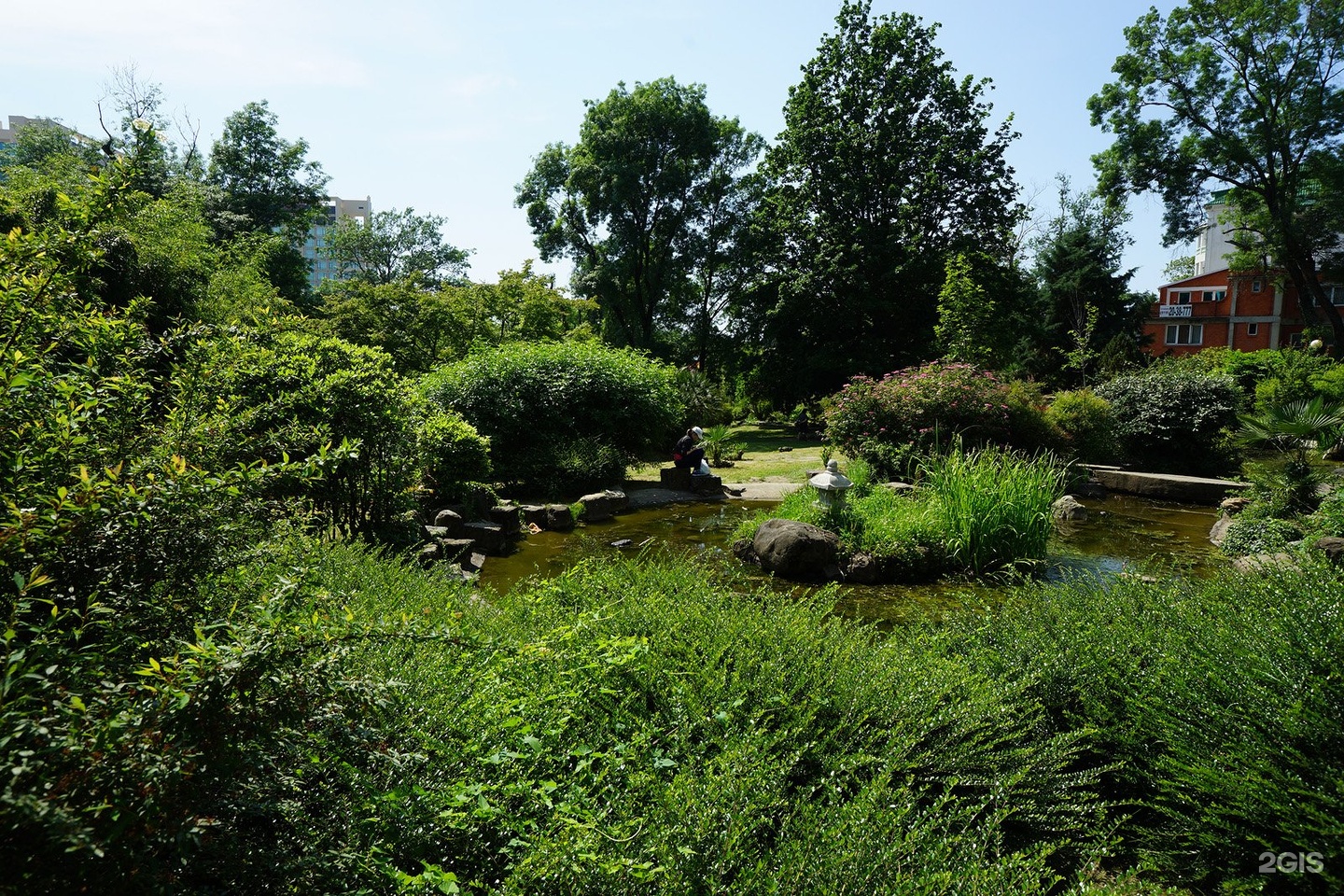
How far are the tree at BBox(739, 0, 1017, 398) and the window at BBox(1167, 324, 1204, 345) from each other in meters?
32.6

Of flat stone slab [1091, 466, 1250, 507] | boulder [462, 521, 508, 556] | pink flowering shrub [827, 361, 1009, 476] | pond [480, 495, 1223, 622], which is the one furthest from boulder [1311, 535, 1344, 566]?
boulder [462, 521, 508, 556]

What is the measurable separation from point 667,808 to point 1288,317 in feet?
187

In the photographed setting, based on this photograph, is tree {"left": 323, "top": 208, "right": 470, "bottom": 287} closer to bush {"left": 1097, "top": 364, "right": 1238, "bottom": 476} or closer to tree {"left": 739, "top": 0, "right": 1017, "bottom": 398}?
tree {"left": 739, "top": 0, "right": 1017, "bottom": 398}

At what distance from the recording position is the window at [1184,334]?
48094 mm

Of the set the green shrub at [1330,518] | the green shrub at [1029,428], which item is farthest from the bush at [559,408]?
the green shrub at [1330,518]

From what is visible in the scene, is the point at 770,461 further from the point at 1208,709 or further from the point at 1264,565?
the point at 1208,709

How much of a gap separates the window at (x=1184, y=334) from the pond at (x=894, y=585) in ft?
144

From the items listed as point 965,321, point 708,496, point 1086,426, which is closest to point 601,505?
point 708,496

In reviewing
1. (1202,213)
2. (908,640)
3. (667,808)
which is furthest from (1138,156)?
(667,808)

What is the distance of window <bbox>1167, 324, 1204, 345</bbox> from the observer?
48.1 m

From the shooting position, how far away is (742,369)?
1126 inches

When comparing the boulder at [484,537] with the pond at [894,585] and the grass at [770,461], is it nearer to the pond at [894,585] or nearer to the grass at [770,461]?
the pond at [894,585]

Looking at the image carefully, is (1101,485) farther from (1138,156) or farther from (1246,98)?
(1246,98)

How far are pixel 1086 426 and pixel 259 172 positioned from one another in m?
36.7
